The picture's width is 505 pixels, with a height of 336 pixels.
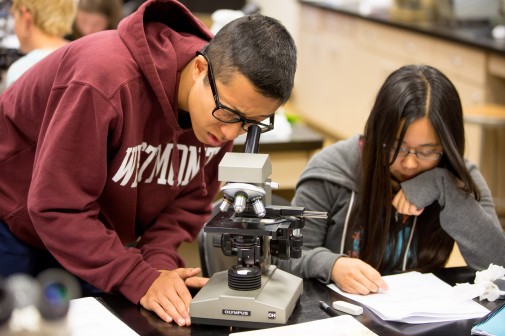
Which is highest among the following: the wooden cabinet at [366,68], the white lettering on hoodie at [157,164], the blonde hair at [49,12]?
the blonde hair at [49,12]

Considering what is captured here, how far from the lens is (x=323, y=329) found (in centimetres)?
141

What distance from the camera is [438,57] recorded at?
4625mm

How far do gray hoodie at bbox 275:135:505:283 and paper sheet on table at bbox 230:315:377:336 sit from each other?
0.28 metres

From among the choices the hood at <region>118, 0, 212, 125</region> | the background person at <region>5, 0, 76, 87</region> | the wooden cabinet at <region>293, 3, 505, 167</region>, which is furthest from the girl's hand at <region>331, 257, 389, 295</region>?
the wooden cabinet at <region>293, 3, 505, 167</region>

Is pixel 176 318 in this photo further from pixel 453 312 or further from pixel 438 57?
pixel 438 57

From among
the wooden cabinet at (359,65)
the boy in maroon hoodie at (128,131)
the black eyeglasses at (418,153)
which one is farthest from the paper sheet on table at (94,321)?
the wooden cabinet at (359,65)

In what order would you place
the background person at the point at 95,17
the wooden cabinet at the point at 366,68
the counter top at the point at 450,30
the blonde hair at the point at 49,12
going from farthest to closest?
the wooden cabinet at the point at 366,68, the counter top at the point at 450,30, the background person at the point at 95,17, the blonde hair at the point at 49,12

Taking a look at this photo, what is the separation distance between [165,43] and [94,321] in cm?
65

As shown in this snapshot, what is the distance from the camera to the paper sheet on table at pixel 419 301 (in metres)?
1.51

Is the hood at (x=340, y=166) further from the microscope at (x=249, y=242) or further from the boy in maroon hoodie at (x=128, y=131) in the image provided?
the microscope at (x=249, y=242)

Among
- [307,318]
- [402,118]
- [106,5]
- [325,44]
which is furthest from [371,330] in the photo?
[325,44]

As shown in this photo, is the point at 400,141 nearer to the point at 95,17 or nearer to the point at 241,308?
the point at 241,308

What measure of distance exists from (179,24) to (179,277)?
2.06ft

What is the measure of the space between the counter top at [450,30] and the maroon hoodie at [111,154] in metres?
2.68
